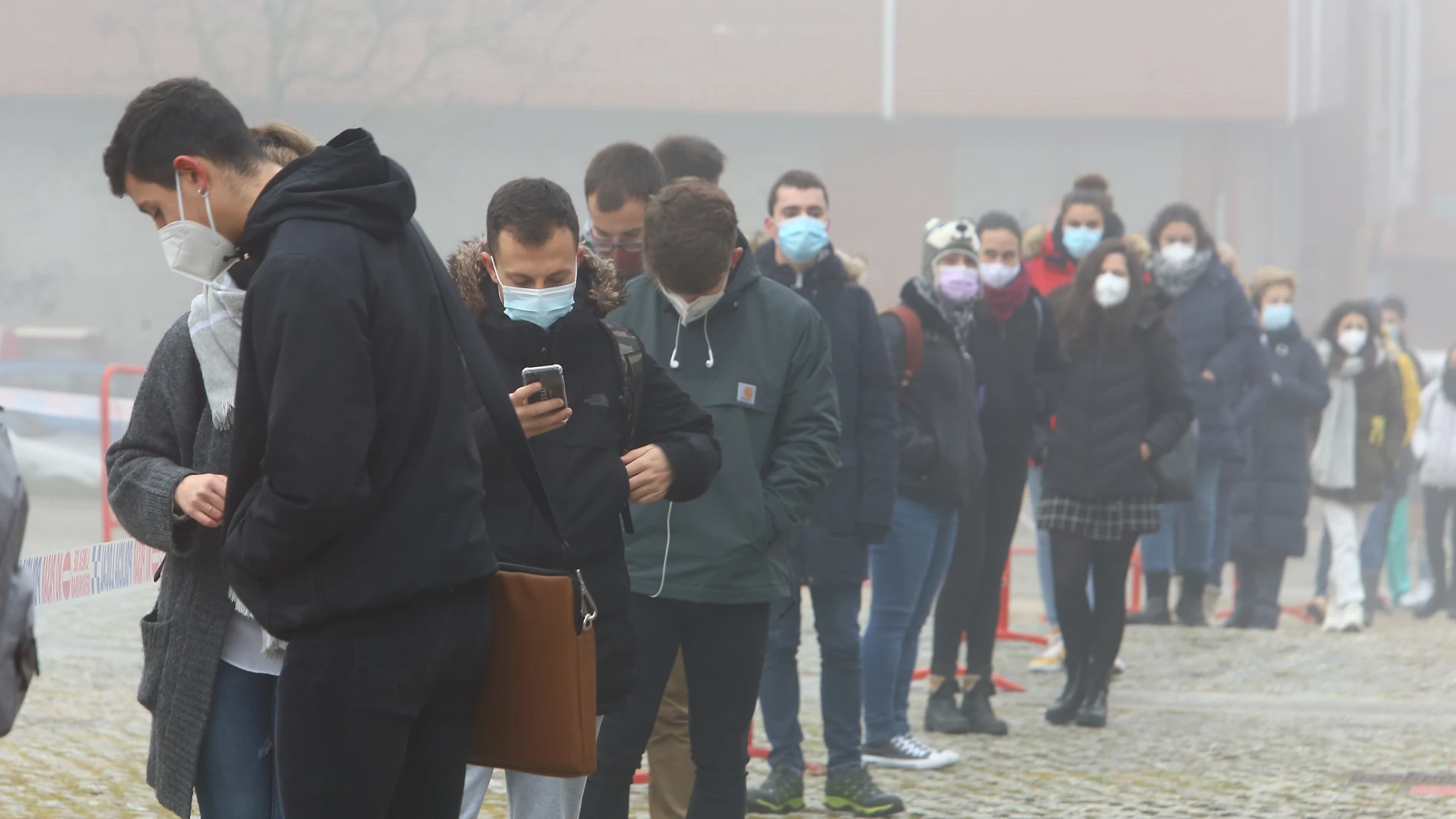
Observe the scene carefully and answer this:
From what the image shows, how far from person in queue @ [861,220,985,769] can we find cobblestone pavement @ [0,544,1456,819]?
0.32 m

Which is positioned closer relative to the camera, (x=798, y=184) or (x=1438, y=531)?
(x=798, y=184)

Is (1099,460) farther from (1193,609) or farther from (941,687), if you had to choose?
(1193,609)

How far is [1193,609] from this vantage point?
11.0 meters

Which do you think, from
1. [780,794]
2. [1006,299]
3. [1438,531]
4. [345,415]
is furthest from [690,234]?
[1438,531]

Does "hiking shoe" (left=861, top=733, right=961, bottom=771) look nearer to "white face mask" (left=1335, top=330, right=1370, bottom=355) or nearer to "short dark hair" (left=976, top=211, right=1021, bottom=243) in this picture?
"short dark hair" (left=976, top=211, right=1021, bottom=243)

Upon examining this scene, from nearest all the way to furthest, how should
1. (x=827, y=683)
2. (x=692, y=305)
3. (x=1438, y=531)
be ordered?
(x=692, y=305) < (x=827, y=683) < (x=1438, y=531)

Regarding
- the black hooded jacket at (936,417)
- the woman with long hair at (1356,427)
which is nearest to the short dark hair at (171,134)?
the black hooded jacket at (936,417)

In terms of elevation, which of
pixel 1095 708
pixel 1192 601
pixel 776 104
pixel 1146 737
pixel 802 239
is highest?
pixel 776 104

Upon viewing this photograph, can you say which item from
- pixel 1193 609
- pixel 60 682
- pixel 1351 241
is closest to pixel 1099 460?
pixel 1193 609

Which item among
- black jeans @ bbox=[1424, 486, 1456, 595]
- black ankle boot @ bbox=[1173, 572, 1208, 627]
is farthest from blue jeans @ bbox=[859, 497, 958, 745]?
black jeans @ bbox=[1424, 486, 1456, 595]

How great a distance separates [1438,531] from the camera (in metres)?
13.9

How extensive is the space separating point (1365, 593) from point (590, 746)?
37.0 feet

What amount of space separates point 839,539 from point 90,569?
123 inches

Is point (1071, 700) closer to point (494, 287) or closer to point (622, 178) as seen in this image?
point (622, 178)
